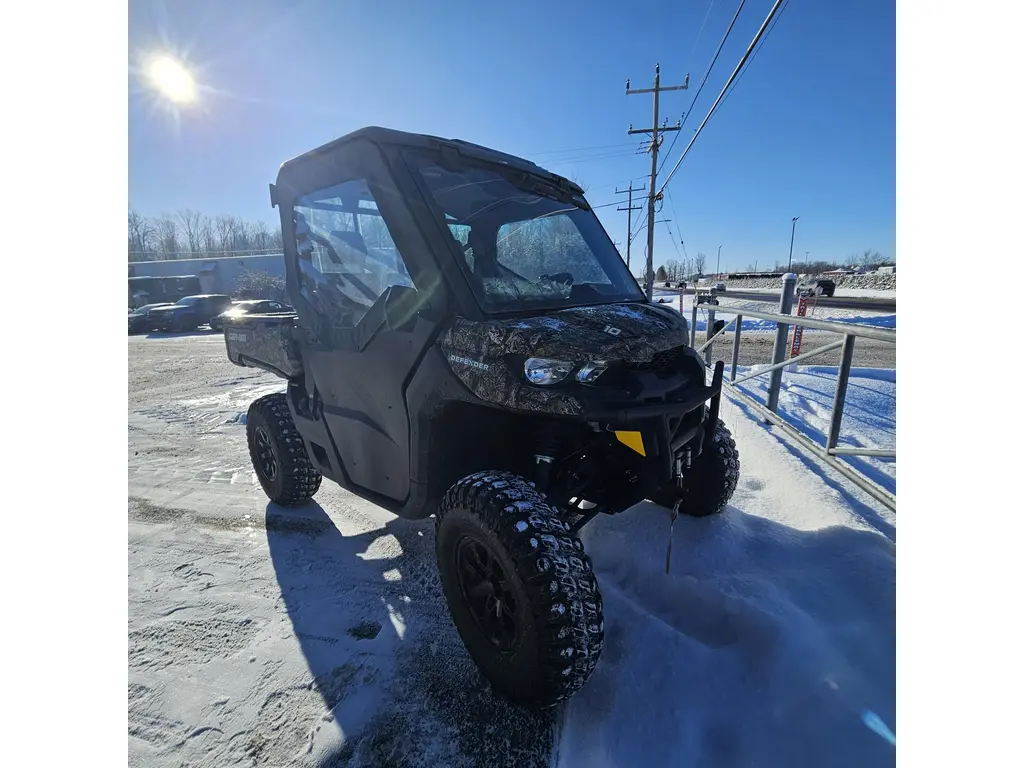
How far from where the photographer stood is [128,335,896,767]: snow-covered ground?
1.77m

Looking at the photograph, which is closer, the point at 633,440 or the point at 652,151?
the point at 633,440

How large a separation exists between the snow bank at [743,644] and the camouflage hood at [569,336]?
4.35 ft

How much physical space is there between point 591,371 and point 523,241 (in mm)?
995

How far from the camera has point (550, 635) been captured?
170 cm

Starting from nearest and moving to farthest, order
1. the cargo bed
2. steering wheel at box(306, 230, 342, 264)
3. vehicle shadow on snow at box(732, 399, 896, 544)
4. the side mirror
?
the side mirror → steering wheel at box(306, 230, 342, 264) → vehicle shadow on snow at box(732, 399, 896, 544) → the cargo bed

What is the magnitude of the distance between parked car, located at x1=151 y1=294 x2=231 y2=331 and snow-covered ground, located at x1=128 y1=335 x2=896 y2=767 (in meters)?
21.1

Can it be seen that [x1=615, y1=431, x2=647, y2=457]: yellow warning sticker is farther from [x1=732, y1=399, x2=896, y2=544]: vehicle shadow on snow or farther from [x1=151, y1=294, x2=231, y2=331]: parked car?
[x1=151, y1=294, x2=231, y2=331]: parked car

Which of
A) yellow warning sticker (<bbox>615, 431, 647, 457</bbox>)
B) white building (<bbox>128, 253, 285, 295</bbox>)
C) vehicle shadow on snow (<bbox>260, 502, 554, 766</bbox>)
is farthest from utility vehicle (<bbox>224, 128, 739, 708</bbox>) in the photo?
white building (<bbox>128, 253, 285, 295</bbox>)

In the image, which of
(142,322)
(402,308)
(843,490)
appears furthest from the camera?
(142,322)

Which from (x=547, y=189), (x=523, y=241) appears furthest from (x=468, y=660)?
(x=547, y=189)

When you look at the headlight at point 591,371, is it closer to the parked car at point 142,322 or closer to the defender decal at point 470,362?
the defender decal at point 470,362

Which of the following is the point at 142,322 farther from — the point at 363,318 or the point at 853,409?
the point at 853,409

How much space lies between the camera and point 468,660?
2.21 metres

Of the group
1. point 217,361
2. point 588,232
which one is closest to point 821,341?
point 588,232
